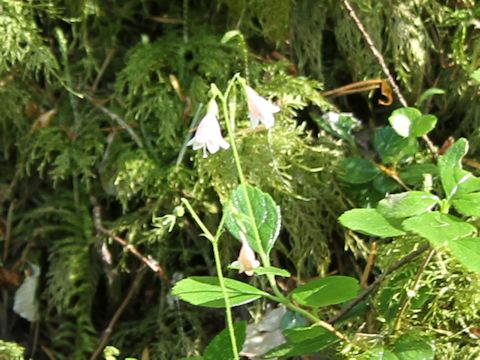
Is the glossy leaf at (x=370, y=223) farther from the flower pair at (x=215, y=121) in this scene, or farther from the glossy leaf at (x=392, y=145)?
the glossy leaf at (x=392, y=145)

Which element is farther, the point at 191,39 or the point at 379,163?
the point at 191,39

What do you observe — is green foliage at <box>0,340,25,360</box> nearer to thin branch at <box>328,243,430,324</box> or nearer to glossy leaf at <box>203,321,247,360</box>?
glossy leaf at <box>203,321,247,360</box>

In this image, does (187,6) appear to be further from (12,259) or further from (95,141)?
(12,259)

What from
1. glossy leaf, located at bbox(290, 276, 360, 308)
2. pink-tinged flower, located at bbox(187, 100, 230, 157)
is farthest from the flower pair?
glossy leaf, located at bbox(290, 276, 360, 308)

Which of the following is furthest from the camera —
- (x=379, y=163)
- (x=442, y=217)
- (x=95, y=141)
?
(x=95, y=141)

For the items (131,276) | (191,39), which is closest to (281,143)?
(191,39)

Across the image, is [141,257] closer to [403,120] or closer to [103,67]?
[103,67]
